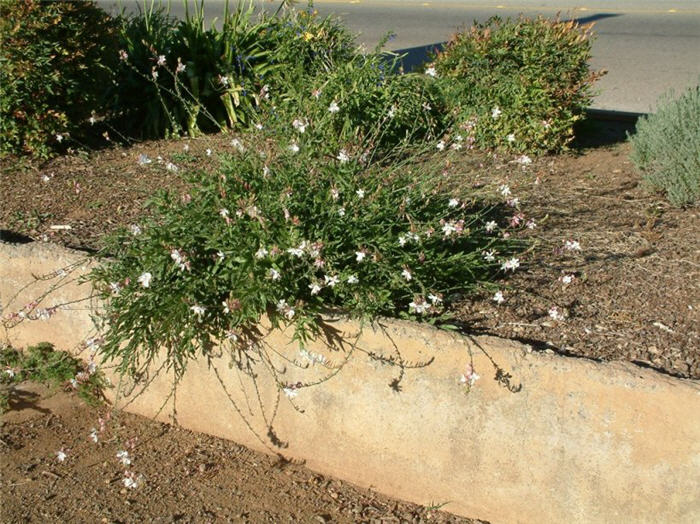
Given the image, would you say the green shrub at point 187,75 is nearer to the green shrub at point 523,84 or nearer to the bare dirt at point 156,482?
the green shrub at point 523,84

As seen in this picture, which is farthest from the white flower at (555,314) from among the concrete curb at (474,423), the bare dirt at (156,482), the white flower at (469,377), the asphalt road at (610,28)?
the asphalt road at (610,28)

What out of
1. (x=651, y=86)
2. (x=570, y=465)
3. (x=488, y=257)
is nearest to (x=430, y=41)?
(x=651, y=86)

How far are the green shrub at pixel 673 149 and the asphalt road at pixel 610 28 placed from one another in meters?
3.10

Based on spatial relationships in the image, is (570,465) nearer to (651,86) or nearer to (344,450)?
(344,450)

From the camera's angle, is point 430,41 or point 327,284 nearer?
point 327,284

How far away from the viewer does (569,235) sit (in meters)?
4.71

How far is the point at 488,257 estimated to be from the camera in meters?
3.87

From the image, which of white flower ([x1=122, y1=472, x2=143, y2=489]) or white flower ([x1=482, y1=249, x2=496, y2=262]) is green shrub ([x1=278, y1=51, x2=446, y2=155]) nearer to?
white flower ([x1=482, y1=249, x2=496, y2=262])

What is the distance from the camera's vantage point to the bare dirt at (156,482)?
3.48 meters

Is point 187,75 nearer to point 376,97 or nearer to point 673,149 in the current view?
point 376,97

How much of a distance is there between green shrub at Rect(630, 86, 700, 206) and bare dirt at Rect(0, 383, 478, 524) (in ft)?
9.33

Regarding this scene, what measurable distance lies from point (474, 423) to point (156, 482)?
1.42 metres

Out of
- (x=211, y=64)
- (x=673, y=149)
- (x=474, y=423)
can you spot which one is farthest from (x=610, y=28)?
(x=474, y=423)

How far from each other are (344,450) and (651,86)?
344 inches
